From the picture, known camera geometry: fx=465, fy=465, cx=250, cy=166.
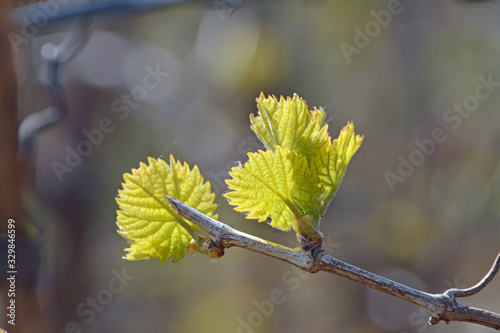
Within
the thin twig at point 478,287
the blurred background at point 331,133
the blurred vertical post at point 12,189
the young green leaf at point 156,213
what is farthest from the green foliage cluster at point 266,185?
the blurred background at point 331,133

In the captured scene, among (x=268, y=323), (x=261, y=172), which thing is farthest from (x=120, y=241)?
(x=261, y=172)

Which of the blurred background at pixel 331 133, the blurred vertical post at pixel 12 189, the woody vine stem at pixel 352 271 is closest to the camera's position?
the woody vine stem at pixel 352 271

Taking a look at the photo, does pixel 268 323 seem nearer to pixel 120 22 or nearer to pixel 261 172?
pixel 120 22

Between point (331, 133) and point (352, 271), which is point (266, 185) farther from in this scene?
point (331, 133)

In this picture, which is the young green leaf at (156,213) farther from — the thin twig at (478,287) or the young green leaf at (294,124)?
the thin twig at (478,287)

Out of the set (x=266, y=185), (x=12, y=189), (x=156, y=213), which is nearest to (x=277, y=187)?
(x=266, y=185)

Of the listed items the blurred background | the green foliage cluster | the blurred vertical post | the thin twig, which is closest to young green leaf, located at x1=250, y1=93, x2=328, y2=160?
the green foliage cluster
